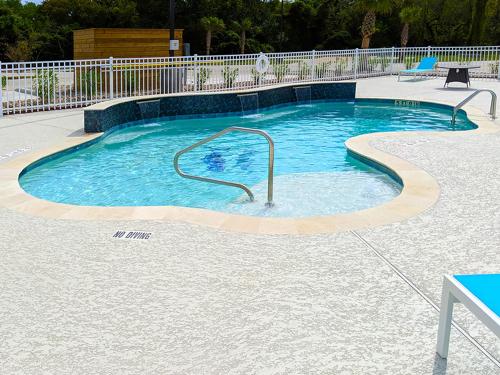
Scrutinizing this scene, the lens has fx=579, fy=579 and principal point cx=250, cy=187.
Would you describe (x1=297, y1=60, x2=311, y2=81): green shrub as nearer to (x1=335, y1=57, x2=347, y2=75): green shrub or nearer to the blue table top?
(x1=335, y1=57, x2=347, y2=75): green shrub

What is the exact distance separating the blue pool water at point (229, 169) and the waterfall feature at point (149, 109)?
0.22 m

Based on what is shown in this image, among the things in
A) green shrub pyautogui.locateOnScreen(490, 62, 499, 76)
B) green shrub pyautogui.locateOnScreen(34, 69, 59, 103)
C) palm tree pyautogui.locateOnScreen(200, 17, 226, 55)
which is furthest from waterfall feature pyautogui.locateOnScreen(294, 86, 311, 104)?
palm tree pyautogui.locateOnScreen(200, 17, 226, 55)

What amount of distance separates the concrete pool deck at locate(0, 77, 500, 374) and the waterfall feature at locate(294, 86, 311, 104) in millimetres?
11785

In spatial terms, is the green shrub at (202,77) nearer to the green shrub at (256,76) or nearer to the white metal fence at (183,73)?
the white metal fence at (183,73)

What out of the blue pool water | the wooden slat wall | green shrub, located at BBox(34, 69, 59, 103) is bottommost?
the blue pool water

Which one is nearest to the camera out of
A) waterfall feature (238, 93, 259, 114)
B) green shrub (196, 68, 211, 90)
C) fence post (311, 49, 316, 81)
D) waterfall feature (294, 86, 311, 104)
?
waterfall feature (238, 93, 259, 114)

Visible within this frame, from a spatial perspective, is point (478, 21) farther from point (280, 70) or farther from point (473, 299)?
point (473, 299)

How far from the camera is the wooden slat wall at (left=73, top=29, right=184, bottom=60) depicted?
56.7 ft

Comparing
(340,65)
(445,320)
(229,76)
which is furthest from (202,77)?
(445,320)

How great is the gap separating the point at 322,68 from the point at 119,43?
746 centimetres

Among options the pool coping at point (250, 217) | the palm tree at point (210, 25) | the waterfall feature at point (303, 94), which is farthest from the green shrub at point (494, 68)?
the palm tree at point (210, 25)

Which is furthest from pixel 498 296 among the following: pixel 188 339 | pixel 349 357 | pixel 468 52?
pixel 468 52

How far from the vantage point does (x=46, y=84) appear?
1445 centimetres

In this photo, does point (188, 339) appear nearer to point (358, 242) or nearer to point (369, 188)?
point (358, 242)
